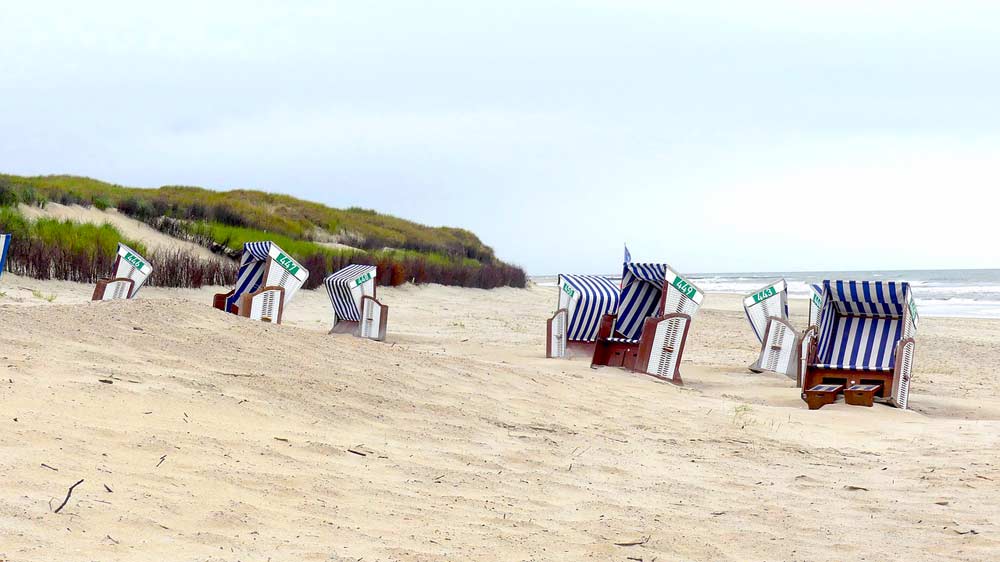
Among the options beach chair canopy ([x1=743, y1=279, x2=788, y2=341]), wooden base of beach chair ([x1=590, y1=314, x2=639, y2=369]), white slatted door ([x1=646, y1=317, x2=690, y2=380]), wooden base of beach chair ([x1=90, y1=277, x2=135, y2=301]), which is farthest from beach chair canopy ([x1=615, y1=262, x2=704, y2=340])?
wooden base of beach chair ([x1=90, y1=277, x2=135, y2=301])

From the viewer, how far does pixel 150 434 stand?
441cm

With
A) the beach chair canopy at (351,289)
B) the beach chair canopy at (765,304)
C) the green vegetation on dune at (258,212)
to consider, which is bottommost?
the beach chair canopy at (351,289)

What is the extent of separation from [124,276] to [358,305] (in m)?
3.12

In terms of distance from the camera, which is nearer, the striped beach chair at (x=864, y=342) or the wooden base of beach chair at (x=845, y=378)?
the striped beach chair at (x=864, y=342)

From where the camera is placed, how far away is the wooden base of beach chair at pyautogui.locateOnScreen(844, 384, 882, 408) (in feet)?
28.8

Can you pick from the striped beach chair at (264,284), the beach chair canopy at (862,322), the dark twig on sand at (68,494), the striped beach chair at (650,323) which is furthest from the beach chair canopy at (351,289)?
the dark twig on sand at (68,494)

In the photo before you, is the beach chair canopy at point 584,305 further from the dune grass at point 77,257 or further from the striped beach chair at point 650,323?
the dune grass at point 77,257

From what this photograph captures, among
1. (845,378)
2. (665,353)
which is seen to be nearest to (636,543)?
(845,378)

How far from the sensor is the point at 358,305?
13258 millimetres

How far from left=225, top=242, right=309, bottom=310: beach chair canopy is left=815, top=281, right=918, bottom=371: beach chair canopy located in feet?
21.1

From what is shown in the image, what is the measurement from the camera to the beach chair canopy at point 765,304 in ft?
41.2

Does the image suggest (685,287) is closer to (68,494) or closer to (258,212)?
(68,494)

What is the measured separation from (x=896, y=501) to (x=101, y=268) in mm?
15210

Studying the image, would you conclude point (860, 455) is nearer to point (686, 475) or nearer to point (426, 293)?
point (686, 475)
